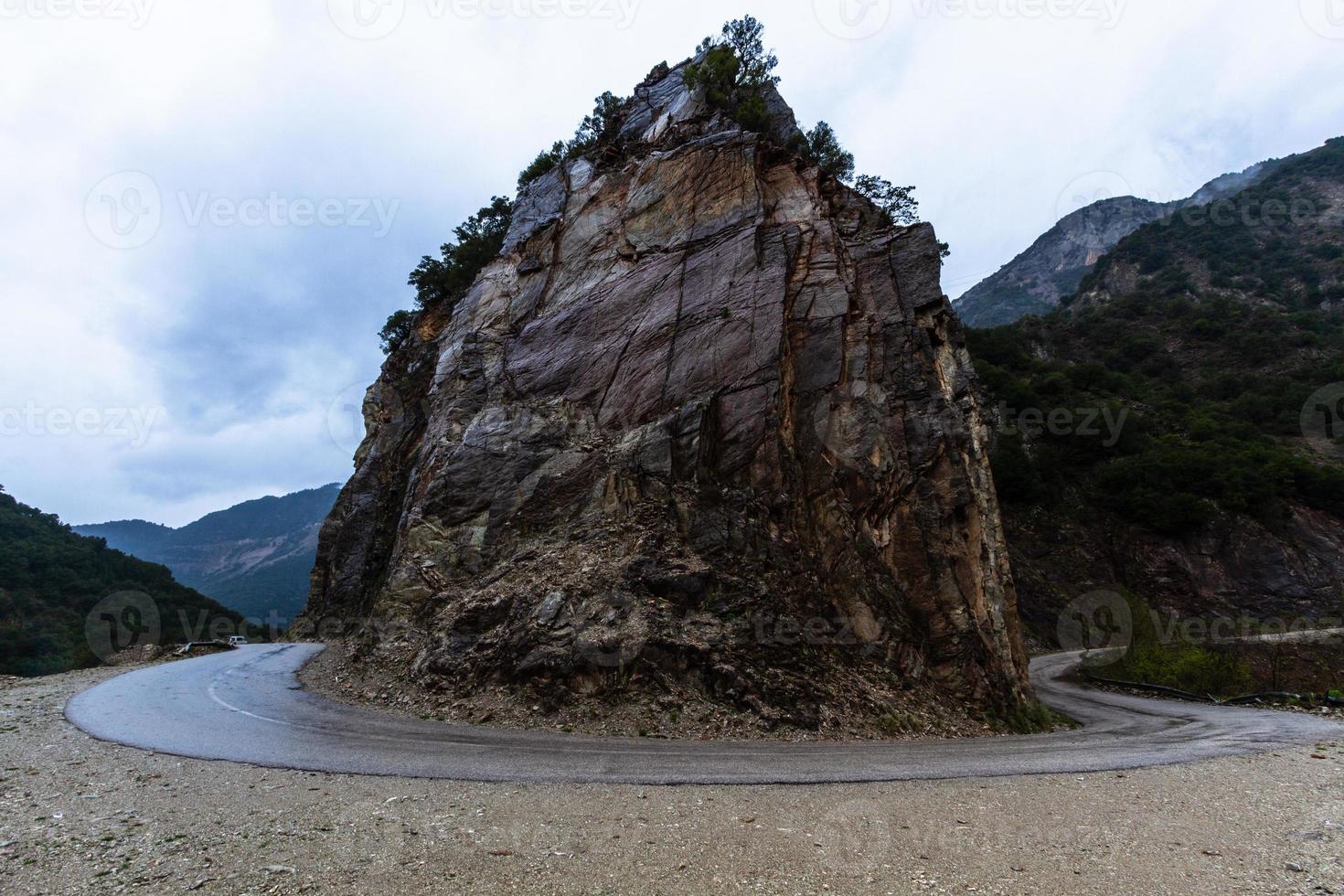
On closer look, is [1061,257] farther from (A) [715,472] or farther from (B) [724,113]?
(A) [715,472]

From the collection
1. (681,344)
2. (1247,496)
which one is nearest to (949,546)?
(681,344)

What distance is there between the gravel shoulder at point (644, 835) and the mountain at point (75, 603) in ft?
84.5

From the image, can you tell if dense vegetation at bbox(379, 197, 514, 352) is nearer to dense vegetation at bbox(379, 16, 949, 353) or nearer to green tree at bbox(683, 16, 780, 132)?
dense vegetation at bbox(379, 16, 949, 353)

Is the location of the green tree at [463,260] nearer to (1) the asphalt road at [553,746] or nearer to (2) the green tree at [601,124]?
(2) the green tree at [601,124]

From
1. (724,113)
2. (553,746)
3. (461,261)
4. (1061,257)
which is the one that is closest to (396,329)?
(461,261)

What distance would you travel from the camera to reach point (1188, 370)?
213ft

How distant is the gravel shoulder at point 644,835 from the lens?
4.45m

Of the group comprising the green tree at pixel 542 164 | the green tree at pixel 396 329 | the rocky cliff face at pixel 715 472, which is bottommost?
the rocky cliff face at pixel 715 472

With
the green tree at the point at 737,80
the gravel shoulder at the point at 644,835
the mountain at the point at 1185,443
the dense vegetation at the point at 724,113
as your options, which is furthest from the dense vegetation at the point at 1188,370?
the gravel shoulder at the point at 644,835

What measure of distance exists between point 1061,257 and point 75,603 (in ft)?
709

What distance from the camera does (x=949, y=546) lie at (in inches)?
596

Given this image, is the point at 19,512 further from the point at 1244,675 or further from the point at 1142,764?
the point at 1244,675

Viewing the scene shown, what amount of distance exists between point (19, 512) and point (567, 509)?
74.1 metres

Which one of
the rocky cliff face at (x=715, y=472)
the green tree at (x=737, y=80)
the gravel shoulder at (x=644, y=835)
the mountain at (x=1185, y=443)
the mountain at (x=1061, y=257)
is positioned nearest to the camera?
the gravel shoulder at (x=644, y=835)
